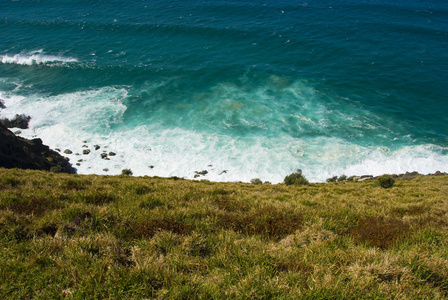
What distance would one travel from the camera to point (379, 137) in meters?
42.2

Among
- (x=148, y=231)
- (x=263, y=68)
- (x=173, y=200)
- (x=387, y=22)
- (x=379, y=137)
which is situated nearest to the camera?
(x=148, y=231)

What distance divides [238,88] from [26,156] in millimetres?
39413

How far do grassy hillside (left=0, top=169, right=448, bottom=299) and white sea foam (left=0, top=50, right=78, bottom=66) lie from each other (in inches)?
2896

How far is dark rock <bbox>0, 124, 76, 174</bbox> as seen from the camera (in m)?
28.1

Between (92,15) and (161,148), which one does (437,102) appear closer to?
(161,148)

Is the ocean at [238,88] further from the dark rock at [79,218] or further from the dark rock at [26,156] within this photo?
the dark rock at [79,218]


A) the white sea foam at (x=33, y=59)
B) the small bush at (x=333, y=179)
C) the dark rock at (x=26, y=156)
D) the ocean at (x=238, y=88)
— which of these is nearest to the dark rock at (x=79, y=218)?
the dark rock at (x=26, y=156)

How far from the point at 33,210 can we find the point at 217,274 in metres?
6.14

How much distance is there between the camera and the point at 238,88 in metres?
56.0

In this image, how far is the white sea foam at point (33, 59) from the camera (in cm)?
6731

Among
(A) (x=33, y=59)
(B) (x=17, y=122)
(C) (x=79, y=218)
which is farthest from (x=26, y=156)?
(A) (x=33, y=59)

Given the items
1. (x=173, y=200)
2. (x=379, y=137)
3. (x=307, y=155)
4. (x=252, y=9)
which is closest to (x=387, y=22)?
(x=252, y=9)

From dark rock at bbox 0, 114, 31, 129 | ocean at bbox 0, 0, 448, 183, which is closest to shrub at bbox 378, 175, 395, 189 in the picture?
ocean at bbox 0, 0, 448, 183

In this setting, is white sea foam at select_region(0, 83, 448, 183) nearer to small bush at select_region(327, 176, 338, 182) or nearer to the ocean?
the ocean
